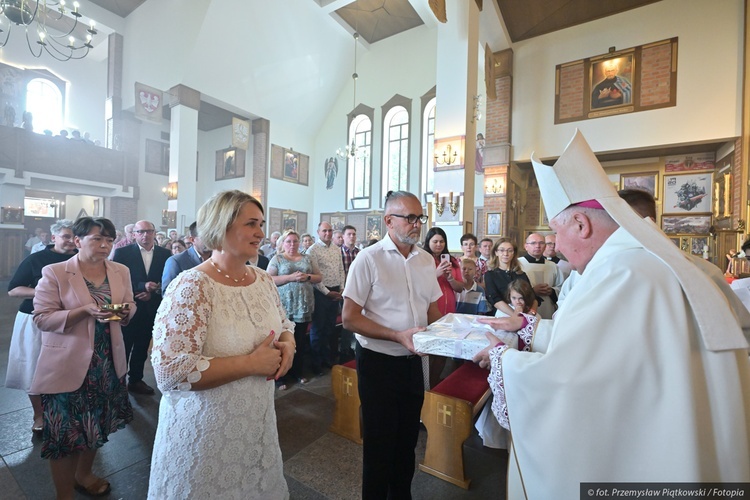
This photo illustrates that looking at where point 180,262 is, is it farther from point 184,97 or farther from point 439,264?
point 184,97

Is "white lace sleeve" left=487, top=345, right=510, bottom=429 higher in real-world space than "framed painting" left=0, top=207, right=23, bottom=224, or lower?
lower

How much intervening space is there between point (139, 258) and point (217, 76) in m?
12.6

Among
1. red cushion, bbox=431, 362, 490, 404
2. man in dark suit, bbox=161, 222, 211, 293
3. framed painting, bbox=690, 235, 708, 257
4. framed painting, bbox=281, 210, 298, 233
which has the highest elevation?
framed painting, bbox=281, 210, 298, 233

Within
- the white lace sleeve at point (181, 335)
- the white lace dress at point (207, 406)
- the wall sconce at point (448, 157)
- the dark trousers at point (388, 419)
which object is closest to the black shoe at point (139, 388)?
the white lace dress at point (207, 406)

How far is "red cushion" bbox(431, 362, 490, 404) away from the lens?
2.46 m

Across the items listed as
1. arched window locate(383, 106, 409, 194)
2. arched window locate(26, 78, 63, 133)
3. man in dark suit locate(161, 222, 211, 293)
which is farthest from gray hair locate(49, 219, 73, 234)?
arched window locate(26, 78, 63, 133)

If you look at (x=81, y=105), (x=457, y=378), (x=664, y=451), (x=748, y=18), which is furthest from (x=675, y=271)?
(x=81, y=105)

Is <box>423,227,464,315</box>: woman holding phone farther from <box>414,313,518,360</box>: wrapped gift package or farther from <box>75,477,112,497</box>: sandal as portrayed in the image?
<box>75,477,112,497</box>: sandal

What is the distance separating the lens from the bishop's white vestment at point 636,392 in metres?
0.93

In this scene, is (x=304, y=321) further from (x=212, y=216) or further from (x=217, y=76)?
(x=217, y=76)

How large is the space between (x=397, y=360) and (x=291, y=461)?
4.60 ft

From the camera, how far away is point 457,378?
9.05 feet

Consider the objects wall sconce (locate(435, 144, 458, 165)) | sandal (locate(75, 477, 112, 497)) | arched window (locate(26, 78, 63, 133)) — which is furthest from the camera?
arched window (locate(26, 78, 63, 133))

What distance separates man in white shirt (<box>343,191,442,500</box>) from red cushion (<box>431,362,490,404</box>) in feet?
2.22
